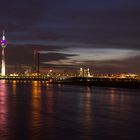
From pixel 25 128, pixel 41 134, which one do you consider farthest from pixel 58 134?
pixel 25 128

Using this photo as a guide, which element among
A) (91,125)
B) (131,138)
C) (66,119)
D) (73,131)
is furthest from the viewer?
(66,119)

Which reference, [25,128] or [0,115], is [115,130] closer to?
[25,128]

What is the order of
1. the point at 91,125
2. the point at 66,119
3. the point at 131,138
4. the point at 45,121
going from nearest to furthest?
the point at 131,138
the point at 91,125
the point at 45,121
the point at 66,119

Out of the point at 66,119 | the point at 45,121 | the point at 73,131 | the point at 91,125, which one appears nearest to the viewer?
the point at 73,131

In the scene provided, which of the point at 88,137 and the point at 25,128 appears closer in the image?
the point at 88,137

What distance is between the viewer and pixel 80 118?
21875 millimetres

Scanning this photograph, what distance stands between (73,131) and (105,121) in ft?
13.4

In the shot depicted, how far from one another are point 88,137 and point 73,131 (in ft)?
5.02

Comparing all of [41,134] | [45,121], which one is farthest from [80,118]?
[41,134]

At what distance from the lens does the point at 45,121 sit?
20109mm

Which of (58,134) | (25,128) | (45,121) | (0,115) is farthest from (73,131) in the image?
Answer: (0,115)

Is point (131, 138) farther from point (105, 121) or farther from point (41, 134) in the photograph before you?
point (105, 121)

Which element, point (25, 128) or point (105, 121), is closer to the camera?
point (25, 128)

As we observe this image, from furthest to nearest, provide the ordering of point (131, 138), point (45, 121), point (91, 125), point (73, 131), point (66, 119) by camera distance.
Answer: point (66, 119) < point (45, 121) < point (91, 125) < point (73, 131) < point (131, 138)
